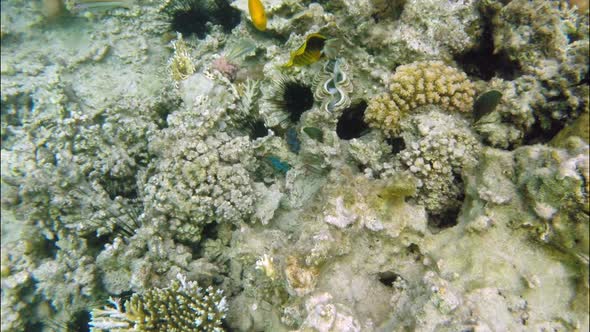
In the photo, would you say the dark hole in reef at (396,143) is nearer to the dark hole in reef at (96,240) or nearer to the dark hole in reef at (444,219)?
the dark hole in reef at (444,219)

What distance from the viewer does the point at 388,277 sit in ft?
9.26

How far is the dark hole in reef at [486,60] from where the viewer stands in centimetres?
335

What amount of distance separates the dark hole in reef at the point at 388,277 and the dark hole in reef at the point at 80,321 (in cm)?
325

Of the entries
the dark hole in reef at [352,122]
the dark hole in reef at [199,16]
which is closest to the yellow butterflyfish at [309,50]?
the dark hole in reef at [352,122]

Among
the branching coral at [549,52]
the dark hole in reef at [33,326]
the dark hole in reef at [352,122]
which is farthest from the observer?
the dark hole in reef at [33,326]

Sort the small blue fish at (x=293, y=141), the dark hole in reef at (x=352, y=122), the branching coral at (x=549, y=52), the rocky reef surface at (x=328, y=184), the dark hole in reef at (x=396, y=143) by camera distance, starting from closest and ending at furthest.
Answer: the rocky reef surface at (x=328, y=184)
the branching coral at (x=549, y=52)
the dark hole in reef at (x=396, y=143)
the small blue fish at (x=293, y=141)
the dark hole in reef at (x=352, y=122)

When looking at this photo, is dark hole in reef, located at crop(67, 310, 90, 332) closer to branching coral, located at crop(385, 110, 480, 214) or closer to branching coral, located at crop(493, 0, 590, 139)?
branching coral, located at crop(385, 110, 480, 214)

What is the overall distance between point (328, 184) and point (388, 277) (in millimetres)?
937

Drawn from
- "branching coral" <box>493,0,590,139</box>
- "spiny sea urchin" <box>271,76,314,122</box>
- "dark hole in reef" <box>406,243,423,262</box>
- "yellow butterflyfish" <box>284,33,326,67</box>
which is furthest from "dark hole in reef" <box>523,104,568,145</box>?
"spiny sea urchin" <box>271,76,314,122</box>

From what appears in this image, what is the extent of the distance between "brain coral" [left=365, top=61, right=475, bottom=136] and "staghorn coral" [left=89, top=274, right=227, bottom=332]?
2288 mm

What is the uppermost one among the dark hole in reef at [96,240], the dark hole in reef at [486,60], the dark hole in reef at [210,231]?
the dark hole in reef at [486,60]

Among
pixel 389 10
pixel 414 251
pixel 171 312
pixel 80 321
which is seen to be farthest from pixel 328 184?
pixel 80 321

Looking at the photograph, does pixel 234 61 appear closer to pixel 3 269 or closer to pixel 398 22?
pixel 398 22

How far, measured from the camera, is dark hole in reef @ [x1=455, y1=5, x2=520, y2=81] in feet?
11.0
